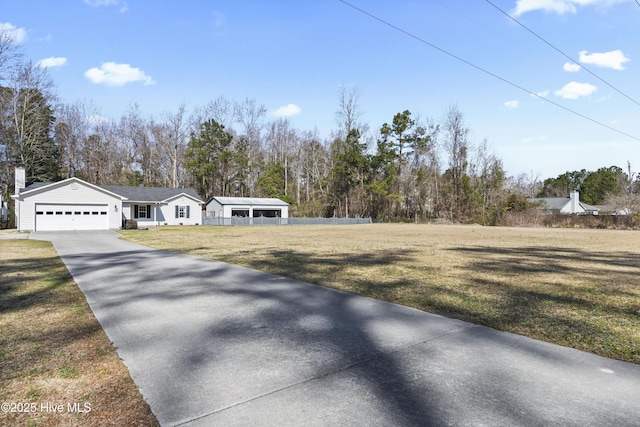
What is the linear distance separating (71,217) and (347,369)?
31363mm

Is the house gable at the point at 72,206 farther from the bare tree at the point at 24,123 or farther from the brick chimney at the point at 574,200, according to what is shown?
the brick chimney at the point at 574,200

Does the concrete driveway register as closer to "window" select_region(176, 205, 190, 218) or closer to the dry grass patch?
the dry grass patch

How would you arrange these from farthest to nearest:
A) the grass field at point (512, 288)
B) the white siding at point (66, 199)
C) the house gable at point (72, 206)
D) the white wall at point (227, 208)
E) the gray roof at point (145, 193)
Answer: the white wall at point (227, 208) < the gray roof at point (145, 193) < the house gable at point (72, 206) < the white siding at point (66, 199) < the grass field at point (512, 288)

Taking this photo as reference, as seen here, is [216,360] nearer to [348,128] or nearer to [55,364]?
[55,364]

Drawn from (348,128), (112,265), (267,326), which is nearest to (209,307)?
(267,326)

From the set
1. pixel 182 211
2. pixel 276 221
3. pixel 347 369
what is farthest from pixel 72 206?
pixel 347 369

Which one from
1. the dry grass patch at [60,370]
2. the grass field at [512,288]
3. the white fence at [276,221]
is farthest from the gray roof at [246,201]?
the dry grass patch at [60,370]

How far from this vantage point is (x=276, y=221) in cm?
4469

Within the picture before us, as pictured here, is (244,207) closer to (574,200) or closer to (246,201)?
(246,201)

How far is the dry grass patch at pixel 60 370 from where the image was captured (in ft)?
8.29

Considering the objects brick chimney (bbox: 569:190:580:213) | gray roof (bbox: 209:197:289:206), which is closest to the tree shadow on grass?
gray roof (bbox: 209:197:289:206)

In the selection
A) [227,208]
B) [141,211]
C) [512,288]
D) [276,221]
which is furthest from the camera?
[276,221]

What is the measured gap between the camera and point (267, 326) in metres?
4.52

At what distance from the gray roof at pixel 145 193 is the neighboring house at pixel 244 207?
4.80m
